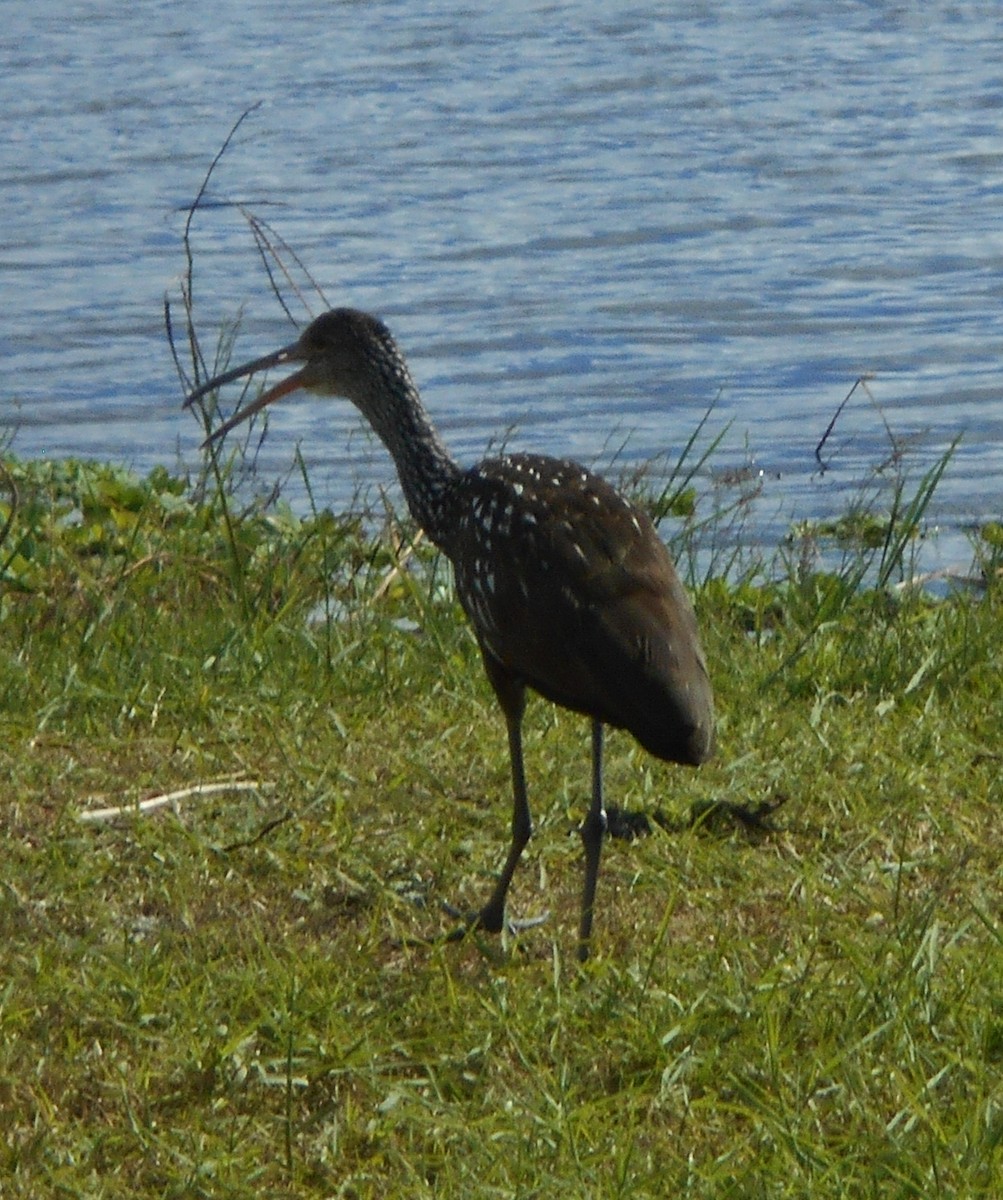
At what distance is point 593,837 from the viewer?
4781 millimetres

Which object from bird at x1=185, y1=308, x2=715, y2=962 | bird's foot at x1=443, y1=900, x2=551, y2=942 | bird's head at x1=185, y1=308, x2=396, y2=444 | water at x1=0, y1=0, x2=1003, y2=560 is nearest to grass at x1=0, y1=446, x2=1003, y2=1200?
bird's foot at x1=443, y1=900, x2=551, y2=942

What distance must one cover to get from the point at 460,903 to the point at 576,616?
721mm

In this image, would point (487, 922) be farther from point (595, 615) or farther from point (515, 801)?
point (595, 615)

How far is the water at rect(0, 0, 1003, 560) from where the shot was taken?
34.4 feet

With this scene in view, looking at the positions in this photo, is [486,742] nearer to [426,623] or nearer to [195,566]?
[426,623]

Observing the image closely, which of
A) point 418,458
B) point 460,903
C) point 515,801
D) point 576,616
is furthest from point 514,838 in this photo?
point 418,458

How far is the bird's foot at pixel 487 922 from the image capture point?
4680 millimetres

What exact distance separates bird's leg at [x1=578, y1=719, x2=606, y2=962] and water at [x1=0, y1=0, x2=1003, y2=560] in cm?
416

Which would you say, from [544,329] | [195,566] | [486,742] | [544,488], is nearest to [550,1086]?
[544,488]

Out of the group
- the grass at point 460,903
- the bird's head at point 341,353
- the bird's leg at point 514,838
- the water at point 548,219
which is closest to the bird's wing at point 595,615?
the bird's leg at point 514,838

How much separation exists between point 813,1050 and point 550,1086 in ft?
1.47

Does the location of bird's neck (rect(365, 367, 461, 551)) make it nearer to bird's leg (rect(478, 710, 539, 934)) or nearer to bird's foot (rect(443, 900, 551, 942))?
bird's leg (rect(478, 710, 539, 934))

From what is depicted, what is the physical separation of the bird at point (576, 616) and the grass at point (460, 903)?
322mm

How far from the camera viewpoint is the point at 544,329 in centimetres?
1176
